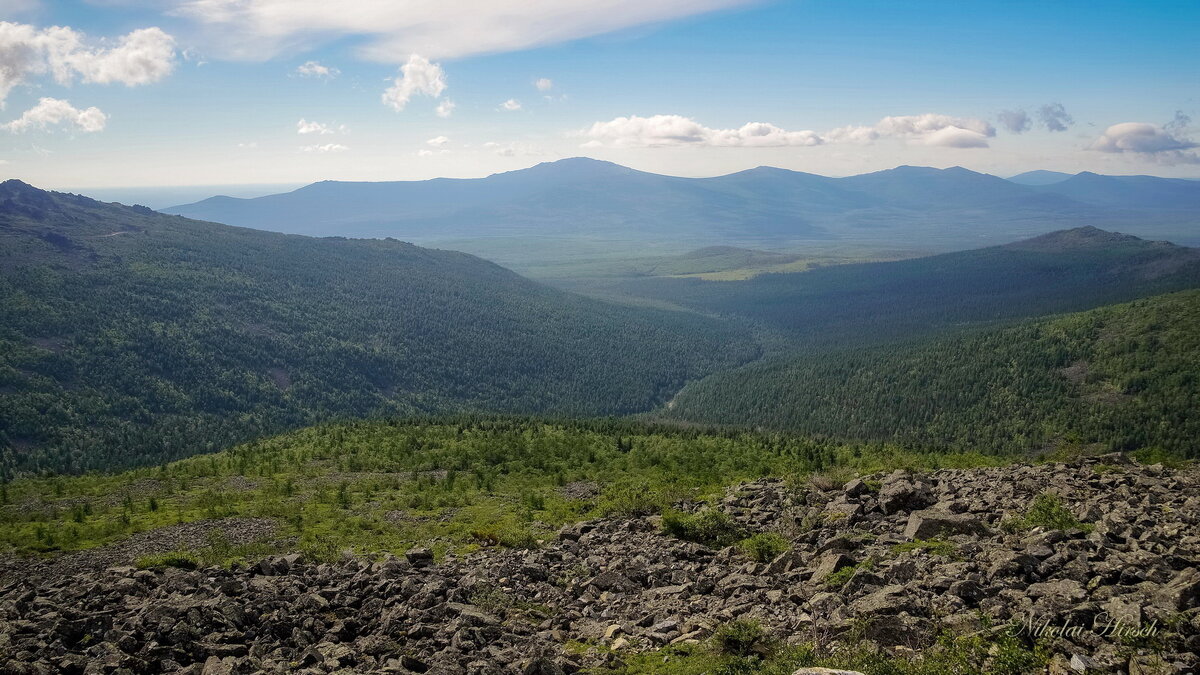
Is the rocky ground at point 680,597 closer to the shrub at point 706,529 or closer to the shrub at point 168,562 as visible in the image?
the shrub at point 706,529

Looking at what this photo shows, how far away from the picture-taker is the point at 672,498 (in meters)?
31.9

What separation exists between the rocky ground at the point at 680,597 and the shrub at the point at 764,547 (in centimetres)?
46

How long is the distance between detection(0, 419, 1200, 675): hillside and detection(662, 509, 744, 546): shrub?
0.09 metres

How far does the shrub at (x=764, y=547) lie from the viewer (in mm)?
22266

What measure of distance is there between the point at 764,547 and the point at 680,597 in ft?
15.0

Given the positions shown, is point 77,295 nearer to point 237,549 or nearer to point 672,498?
point 237,549

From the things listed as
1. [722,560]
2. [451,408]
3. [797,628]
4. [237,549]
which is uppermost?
[797,628]

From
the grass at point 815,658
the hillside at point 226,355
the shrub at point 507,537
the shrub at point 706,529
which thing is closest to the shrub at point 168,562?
the shrub at point 507,537

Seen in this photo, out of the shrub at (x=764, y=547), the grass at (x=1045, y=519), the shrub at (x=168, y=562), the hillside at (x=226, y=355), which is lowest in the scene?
the hillside at (x=226, y=355)

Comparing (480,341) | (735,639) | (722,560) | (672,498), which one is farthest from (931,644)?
(480,341)

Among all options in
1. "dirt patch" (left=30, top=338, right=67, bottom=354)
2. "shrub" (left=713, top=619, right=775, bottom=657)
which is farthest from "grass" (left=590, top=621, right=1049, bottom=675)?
"dirt patch" (left=30, top=338, right=67, bottom=354)

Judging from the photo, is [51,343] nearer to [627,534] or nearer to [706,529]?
[627,534]

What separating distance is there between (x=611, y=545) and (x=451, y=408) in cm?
11866

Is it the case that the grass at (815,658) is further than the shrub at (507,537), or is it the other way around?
→ the shrub at (507,537)
